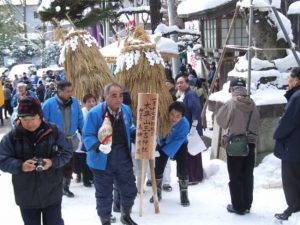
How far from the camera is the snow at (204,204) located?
5243 mm

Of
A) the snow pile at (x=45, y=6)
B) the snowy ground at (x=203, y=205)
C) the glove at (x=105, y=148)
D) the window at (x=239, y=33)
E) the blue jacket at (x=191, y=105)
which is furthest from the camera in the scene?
the snow pile at (x=45, y=6)

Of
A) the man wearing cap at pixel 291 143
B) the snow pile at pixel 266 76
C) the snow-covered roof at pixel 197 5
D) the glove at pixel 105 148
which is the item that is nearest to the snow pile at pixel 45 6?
the snow-covered roof at pixel 197 5

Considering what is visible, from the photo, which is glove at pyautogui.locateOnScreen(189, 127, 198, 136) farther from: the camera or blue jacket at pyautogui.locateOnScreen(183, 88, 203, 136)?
the camera

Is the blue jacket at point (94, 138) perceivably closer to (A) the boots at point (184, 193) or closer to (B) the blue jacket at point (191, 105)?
(A) the boots at point (184, 193)

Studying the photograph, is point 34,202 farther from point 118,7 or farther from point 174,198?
point 118,7

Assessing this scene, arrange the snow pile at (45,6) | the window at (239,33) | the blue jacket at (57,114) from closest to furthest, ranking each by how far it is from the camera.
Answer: the blue jacket at (57,114)
the window at (239,33)
the snow pile at (45,6)

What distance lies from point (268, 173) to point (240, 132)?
1.74m

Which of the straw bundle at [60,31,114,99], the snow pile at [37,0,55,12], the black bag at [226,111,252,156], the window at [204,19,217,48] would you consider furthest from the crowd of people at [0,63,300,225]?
the snow pile at [37,0,55,12]

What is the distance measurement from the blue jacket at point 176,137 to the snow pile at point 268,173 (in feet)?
4.90

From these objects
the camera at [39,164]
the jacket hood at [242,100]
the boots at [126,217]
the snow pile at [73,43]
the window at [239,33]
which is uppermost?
the window at [239,33]

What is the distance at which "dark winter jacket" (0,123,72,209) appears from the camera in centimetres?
364

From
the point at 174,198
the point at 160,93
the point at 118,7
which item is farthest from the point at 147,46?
the point at 118,7

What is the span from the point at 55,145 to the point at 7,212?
2616 millimetres

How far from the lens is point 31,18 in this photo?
60.6 m
